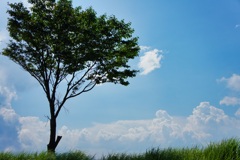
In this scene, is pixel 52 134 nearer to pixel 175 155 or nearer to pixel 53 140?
pixel 53 140

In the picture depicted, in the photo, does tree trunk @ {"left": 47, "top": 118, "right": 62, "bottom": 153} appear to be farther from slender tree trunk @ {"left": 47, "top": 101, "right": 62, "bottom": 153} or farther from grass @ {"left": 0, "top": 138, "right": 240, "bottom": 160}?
grass @ {"left": 0, "top": 138, "right": 240, "bottom": 160}

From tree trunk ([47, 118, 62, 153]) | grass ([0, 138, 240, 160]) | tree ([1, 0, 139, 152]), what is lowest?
grass ([0, 138, 240, 160])

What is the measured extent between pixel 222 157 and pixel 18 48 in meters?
18.1

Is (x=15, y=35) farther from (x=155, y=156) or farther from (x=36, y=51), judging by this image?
(x=155, y=156)

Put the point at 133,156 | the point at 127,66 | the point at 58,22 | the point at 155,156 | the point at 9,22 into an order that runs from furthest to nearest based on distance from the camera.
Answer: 1. the point at 127,66
2. the point at 9,22
3. the point at 58,22
4. the point at 133,156
5. the point at 155,156

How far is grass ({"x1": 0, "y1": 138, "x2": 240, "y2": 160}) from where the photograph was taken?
1381 cm

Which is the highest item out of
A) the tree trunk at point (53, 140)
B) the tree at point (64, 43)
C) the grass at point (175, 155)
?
the tree at point (64, 43)

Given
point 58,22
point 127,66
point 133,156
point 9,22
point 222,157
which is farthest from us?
point 127,66

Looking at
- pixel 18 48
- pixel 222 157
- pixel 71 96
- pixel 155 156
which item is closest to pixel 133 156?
Answer: pixel 155 156

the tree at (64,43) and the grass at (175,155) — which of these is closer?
the grass at (175,155)

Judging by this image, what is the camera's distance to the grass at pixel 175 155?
13.8 metres

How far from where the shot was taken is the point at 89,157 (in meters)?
16.9

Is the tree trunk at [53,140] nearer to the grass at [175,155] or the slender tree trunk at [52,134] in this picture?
the slender tree trunk at [52,134]

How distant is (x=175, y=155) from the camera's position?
48.7 ft
